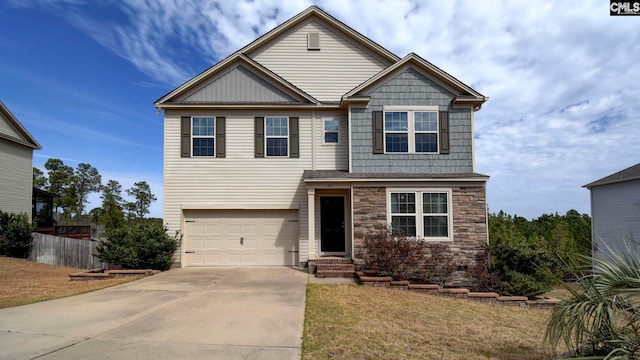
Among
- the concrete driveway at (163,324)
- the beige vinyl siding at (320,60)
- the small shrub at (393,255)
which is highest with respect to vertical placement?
the beige vinyl siding at (320,60)

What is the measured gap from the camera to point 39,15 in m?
12.3

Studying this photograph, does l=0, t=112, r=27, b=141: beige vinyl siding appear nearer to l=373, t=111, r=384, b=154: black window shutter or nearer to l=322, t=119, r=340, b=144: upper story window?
l=322, t=119, r=340, b=144: upper story window

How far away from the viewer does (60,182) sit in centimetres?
3409

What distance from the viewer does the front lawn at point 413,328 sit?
531 centimetres

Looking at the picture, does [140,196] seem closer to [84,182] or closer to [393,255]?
[84,182]

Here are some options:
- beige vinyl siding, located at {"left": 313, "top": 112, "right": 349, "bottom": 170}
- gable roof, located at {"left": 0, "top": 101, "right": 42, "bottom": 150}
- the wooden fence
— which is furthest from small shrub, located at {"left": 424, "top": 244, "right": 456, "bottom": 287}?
gable roof, located at {"left": 0, "top": 101, "right": 42, "bottom": 150}

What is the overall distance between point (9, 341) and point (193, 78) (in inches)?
403

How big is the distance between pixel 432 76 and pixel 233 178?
8072mm

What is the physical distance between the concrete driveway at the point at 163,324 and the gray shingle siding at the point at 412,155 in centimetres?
549

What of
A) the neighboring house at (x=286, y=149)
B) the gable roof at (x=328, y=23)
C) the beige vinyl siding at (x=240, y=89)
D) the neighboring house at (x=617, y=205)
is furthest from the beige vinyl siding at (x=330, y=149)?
the neighboring house at (x=617, y=205)

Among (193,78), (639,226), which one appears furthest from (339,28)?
(639,226)

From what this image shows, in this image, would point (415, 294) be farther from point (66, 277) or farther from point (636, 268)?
point (66, 277)

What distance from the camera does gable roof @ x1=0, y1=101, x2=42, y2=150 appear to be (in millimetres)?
19516

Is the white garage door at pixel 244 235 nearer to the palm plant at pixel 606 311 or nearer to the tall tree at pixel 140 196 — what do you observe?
the palm plant at pixel 606 311
